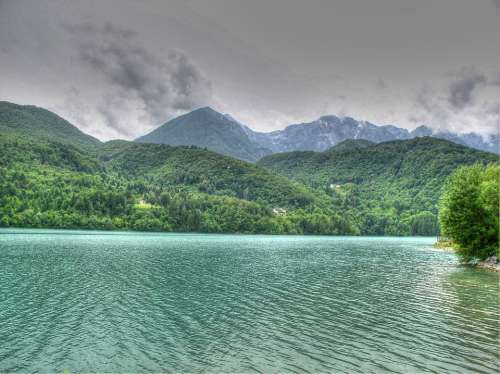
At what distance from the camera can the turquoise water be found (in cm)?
2311

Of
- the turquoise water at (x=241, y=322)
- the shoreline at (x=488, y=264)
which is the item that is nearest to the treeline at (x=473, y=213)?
the shoreline at (x=488, y=264)

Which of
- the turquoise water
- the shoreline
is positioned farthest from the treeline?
the turquoise water

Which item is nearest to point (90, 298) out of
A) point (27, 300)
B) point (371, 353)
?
point (27, 300)

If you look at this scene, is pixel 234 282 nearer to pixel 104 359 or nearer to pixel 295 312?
pixel 295 312

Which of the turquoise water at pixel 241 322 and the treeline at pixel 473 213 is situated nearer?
the turquoise water at pixel 241 322

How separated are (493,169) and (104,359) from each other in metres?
77.7

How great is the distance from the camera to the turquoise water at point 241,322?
2311 centimetres

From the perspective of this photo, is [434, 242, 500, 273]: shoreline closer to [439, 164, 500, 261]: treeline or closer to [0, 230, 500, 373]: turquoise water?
[439, 164, 500, 261]: treeline

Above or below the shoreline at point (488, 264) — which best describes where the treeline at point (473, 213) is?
above

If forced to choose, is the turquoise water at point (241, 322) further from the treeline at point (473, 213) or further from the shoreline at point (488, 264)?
the treeline at point (473, 213)

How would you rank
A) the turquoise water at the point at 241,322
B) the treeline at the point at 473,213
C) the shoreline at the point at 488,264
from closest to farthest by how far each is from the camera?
the turquoise water at the point at 241,322
the treeline at the point at 473,213
the shoreline at the point at 488,264

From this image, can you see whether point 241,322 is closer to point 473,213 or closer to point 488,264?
point 473,213

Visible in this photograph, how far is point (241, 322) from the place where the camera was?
32.0m

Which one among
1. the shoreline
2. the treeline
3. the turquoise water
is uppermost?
the treeline
